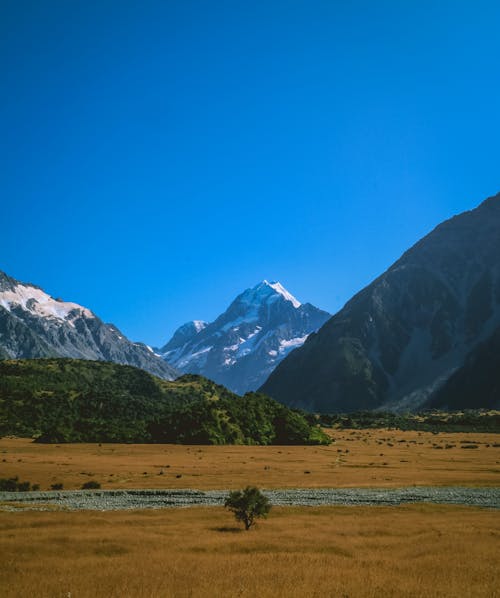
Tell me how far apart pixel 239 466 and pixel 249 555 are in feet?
143

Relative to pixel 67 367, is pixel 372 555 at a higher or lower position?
lower

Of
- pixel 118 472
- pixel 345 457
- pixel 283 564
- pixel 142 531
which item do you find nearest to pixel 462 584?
pixel 283 564

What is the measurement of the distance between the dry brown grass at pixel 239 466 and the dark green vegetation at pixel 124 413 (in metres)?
6.55

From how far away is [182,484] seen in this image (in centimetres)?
5106

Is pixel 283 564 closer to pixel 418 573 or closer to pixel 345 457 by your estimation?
pixel 418 573

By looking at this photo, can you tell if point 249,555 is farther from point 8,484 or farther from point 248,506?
point 8,484

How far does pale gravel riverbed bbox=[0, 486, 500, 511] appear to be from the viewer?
38.8 metres

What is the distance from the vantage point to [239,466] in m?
65.8

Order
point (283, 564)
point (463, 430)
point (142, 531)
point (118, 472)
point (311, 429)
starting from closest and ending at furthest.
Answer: point (283, 564) → point (142, 531) → point (118, 472) → point (311, 429) → point (463, 430)

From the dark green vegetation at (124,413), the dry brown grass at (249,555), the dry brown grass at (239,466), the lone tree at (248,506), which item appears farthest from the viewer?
the dark green vegetation at (124,413)

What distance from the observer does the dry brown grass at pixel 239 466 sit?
174 feet

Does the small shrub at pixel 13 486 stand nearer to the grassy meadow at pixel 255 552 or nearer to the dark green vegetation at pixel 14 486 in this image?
the dark green vegetation at pixel 14 486

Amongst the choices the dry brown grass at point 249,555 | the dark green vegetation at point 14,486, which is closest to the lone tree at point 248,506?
the dry brown grass at point 249,555

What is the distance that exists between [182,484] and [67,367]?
371 ft
